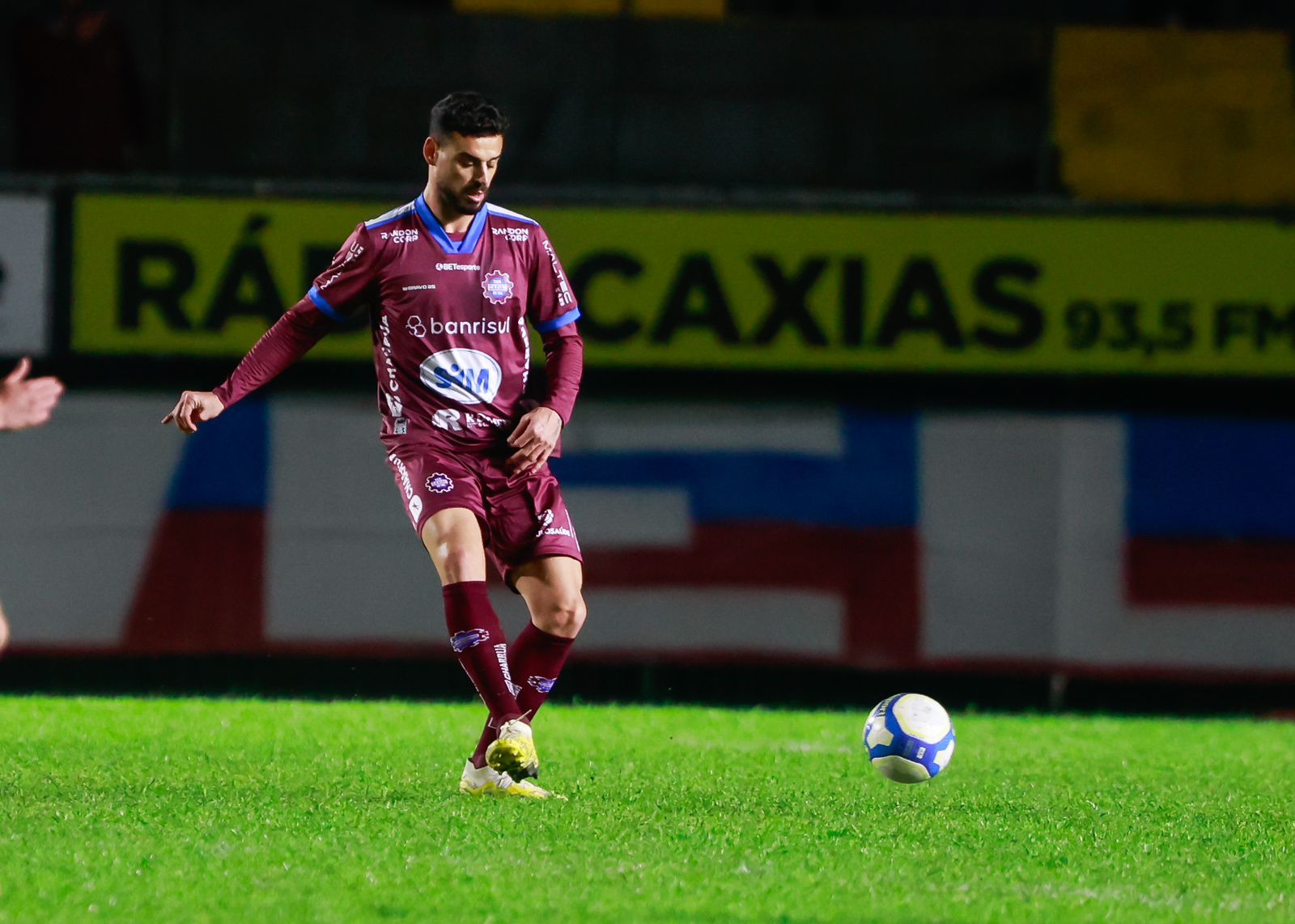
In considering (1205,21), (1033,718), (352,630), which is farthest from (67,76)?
(1205,21)

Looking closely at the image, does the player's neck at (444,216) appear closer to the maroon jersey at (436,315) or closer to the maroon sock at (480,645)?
the maroon jersey at (436,315)

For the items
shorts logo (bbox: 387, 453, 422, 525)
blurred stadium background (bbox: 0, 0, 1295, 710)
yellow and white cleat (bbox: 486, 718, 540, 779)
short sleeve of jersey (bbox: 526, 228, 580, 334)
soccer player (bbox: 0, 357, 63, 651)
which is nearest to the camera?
soccer player (bbox: 0, 357, 63, 651)

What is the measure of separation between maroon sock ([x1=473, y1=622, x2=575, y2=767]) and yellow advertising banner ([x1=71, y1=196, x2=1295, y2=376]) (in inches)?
162

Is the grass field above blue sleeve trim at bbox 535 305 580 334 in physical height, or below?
below

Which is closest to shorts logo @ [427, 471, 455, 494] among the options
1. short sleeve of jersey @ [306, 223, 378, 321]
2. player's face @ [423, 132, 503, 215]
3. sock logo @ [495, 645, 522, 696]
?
sock logo @ [495, 645, 522, 696]

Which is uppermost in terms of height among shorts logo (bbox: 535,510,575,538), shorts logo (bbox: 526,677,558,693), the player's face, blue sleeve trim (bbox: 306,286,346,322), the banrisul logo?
the player's face

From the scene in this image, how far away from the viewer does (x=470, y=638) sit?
18.0ft

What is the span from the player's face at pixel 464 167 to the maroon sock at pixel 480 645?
1112 millimetres

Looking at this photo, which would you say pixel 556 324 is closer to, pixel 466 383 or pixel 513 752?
pixel 466 383

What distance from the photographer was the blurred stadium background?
31.6 ft

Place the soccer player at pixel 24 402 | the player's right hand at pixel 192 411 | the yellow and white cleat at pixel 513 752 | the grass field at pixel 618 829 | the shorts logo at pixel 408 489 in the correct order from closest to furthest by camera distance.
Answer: the grass field at pixel 618 829 < the soccer player at pixel 24 402 < the yellow and white cleat at pixel 513 752 < the player's right hand at pixel 192 411 < the shorts logo at pixel 408 489

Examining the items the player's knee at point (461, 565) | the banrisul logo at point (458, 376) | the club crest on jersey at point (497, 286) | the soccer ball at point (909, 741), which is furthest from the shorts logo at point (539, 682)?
the club crest on jersey at point (497, 286)

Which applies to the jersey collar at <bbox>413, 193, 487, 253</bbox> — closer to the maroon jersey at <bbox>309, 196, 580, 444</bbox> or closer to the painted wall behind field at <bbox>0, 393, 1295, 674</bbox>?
the maroon jersey at <bbox>309, 196, 580, 444</bbox>

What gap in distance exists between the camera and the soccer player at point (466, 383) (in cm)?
559
